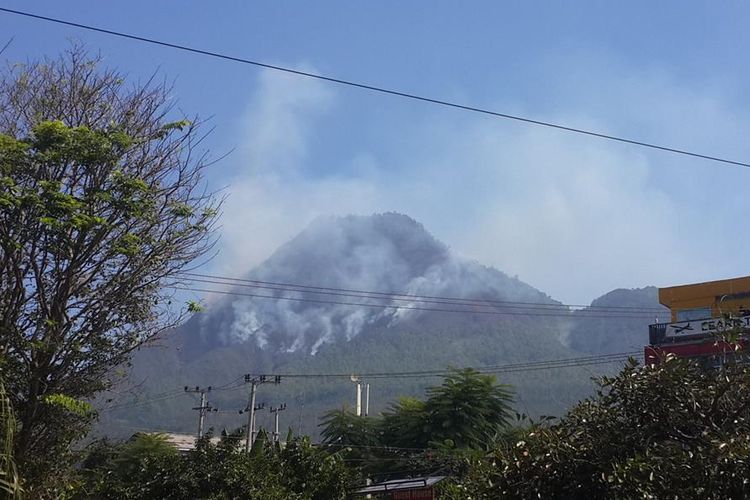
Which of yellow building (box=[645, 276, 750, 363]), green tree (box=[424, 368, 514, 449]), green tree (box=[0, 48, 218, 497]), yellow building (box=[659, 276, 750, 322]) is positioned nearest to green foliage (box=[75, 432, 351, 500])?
green tree (box=[0, 48, 218, 497])

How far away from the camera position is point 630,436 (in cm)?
786

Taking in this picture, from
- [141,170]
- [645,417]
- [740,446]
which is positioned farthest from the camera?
[141,170]

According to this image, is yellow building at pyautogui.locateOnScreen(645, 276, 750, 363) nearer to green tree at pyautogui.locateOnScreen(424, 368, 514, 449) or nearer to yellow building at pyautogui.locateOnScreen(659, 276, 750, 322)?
yellow building at pyautogui.locateOnScreen(659, 276, 750, 322)

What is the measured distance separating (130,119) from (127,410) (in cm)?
19463

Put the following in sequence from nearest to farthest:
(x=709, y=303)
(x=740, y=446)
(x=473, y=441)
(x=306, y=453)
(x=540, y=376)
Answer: (x=740, y=446) → (x=306, y=453) → (x=473, y=441) → (x=709, y=303) → (x=540, y=376)

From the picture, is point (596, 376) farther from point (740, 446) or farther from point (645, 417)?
point (740, 446)

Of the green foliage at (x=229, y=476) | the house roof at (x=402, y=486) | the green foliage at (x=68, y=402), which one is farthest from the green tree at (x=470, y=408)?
the green foliage at (x=68, y=402)

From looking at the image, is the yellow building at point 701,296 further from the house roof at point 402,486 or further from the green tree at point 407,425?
the house roof at point 402,486

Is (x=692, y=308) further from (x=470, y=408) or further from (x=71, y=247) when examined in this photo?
(x=71, y=247)

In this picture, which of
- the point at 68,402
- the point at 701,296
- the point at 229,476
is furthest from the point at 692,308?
the point at 68,402

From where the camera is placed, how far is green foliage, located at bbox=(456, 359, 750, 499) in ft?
23.8

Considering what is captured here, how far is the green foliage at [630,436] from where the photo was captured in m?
7.26

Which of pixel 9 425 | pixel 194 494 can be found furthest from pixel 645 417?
pixel 194 494

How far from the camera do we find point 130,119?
15.9 meters
